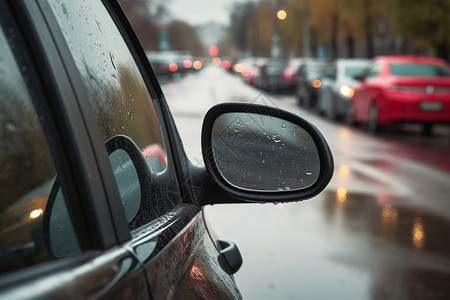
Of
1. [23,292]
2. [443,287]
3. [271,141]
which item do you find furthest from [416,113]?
[23,292]

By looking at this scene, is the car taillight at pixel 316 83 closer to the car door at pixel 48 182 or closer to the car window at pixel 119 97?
the car window at pixel 119 97

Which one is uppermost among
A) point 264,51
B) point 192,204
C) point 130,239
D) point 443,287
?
point 130,239

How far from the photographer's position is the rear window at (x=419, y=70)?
1725 cm

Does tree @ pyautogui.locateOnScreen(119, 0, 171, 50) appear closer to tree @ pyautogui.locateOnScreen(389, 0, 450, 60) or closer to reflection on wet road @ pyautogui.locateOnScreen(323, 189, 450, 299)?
tree @ pyautogui.locateOnScreen(389, 0, 450, 60)

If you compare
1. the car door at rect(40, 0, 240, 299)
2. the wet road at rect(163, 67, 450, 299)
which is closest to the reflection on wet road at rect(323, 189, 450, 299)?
the wet road at rect(163, 67, 450, 299)

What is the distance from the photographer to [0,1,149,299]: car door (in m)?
1.26

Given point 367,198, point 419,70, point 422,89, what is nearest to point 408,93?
point 422,89

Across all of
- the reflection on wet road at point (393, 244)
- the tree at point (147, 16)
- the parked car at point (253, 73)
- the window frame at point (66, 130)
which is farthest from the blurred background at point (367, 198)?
the tree at point (147, 16)

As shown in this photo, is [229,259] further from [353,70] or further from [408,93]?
[353,70]

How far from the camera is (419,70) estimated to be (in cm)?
1742

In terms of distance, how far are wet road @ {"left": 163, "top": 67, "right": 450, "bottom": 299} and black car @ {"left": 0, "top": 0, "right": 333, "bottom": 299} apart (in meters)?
0.25

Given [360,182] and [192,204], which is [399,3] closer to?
[360,182]

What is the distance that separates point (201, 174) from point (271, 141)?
315 mm

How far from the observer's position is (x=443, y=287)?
5.56 meters
